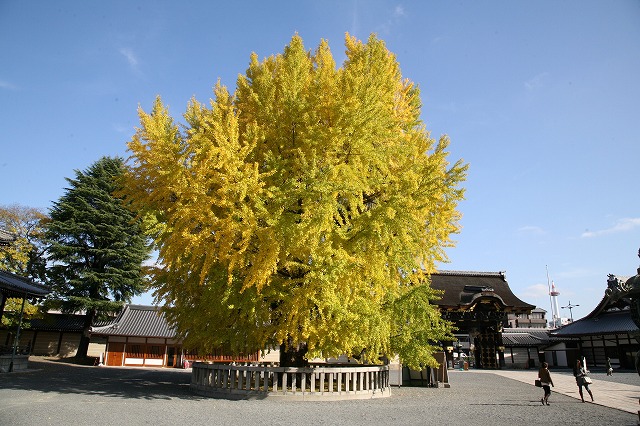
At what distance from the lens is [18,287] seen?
57.7 ft

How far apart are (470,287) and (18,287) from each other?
1269 inches

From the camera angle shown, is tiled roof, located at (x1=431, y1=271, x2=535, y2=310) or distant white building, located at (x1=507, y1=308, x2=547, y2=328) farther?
distant white building, located at (x1=507, y1=308, x2=547, y2=328)

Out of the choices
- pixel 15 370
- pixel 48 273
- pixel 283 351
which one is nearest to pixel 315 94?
pixel 283 351

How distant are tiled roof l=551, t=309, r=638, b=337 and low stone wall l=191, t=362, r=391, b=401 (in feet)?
75.6

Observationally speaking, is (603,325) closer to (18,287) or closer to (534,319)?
(18,287)

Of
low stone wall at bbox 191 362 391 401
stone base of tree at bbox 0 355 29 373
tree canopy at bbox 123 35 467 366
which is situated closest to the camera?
tree canopy at bbox 123 35 467 366

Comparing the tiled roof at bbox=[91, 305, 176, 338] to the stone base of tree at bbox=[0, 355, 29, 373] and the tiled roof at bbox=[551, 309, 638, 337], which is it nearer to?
the stone base of tree at bbox=[0, 355, 29, 373]

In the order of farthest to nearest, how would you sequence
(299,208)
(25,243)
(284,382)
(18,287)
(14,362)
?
(25,243) < (14,362) < (18,287) < (284,382) < (299,208)

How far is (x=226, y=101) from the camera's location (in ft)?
40.7

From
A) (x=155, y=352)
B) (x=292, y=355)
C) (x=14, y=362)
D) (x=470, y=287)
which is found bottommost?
(x=155, y=352)

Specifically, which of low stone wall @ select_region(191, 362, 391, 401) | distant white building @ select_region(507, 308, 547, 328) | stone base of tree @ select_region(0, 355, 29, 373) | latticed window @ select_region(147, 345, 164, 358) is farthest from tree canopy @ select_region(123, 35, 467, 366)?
distant white building @ select_region(507, 308, 547, 328)

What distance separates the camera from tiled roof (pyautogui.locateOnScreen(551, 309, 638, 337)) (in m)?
26.3

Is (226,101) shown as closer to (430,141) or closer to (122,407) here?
(430,141)

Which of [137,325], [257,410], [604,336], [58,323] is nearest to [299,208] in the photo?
[257,410]
